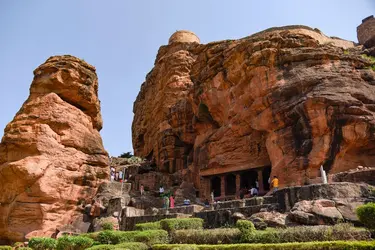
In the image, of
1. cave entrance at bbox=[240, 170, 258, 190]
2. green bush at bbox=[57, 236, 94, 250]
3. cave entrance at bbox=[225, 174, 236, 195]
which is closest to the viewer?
green bush at bbox=[57, 236, 94, 250]

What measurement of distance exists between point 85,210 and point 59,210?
180cm

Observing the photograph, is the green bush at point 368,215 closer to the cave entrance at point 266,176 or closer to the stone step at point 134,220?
the stone step at point 134,220

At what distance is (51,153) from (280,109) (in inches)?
655

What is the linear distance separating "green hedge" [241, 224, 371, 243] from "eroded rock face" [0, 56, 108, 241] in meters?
15.7

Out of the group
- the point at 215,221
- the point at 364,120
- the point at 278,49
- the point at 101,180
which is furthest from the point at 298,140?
the point at 101,180

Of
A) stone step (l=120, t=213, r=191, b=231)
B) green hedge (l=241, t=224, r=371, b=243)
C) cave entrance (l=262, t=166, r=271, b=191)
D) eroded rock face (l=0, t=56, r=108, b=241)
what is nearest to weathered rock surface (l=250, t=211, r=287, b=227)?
green hedge (l=241, t=224, r=371, b=243)

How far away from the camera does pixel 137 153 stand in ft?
171

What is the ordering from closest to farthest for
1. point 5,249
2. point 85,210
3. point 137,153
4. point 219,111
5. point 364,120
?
point 5,249
point 364,120
point 85,210
point 219,111
point 137,153

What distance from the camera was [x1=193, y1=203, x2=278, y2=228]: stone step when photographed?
1502 cm

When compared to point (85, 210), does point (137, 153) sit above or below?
above

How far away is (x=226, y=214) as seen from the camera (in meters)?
15.6

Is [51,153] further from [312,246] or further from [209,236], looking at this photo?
[312,246]

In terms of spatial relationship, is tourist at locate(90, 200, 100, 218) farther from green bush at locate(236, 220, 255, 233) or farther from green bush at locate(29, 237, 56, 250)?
green bush at locate(236, 220, 255, 233)

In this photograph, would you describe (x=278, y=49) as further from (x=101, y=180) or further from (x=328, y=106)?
(x=101, y=180)
